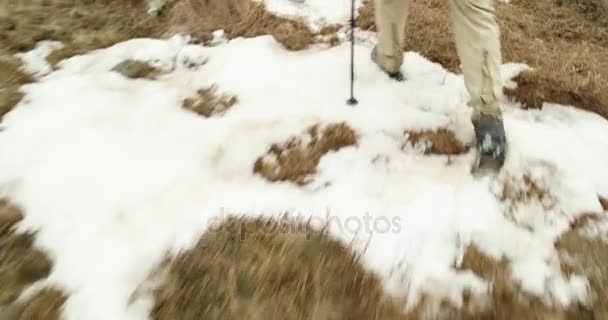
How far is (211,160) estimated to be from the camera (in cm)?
341

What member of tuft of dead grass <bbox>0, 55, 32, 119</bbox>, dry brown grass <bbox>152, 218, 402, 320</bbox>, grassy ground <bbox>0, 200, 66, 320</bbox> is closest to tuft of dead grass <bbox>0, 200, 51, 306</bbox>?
grassy ground <bbox>0, 200, 66, 320</bbox>

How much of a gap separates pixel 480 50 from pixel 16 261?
275 cm

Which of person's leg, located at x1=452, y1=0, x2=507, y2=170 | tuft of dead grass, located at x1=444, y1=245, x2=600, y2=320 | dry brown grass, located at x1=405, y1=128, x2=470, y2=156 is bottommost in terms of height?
dry brown grass, located at x1=405, y1=128, x2=470, y2=156

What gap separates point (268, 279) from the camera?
2.64m

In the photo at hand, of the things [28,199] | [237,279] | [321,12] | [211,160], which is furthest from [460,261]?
[321,12]

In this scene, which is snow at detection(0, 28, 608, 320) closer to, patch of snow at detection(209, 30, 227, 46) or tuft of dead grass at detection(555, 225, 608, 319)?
tuft of dead grass at detection(555, 225, 608, 319)

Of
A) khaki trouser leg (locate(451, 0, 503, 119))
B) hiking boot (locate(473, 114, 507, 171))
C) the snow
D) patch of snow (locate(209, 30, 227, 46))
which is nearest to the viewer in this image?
the snow

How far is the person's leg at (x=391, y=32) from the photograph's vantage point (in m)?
3.75

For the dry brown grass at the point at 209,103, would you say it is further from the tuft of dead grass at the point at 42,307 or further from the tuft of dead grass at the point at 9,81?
the tuft of dead grass at the point at 42,307

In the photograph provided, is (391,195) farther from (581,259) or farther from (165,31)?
(165,31)

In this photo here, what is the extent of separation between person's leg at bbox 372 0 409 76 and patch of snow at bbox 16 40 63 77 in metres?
2.61

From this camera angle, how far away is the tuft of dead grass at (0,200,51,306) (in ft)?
8.55

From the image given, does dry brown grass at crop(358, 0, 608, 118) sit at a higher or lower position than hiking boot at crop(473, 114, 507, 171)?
lower

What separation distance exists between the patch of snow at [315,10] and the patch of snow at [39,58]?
6.45 ft
